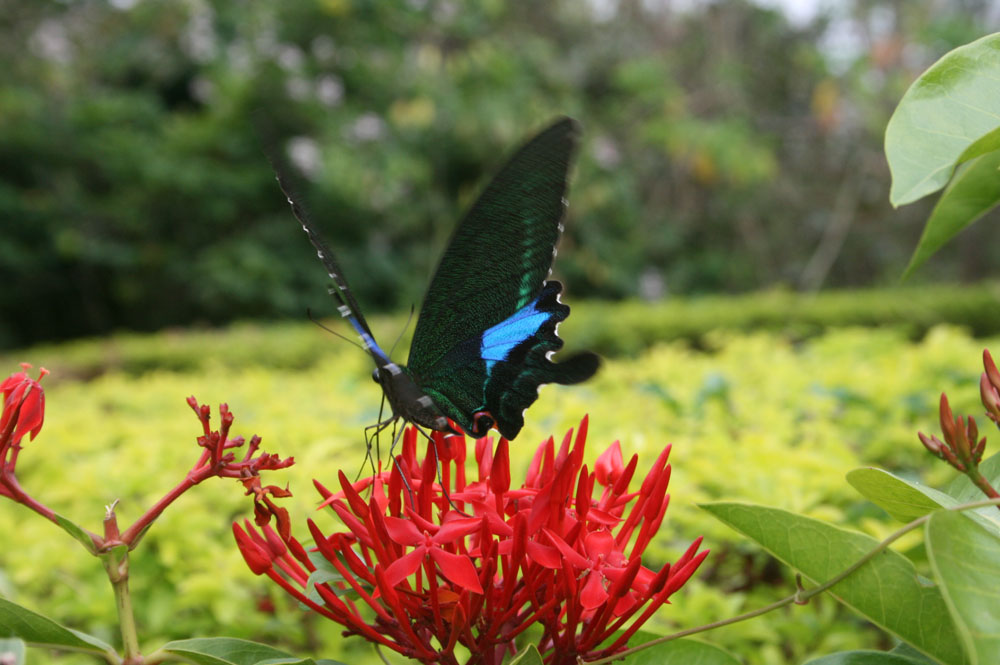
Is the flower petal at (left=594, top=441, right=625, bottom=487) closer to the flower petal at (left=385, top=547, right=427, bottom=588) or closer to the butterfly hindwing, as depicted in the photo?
the butterfly hindwing

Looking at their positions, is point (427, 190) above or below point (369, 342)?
above

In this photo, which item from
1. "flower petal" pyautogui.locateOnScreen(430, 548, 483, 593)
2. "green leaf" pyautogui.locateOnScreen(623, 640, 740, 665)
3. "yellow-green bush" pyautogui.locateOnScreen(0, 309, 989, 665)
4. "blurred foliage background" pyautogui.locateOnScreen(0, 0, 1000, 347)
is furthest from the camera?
"blurred foliage background" pyautogui.locateOnScreen(0, 0, 1000, 347)

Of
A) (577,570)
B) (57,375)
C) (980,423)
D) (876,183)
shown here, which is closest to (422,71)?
(57,375)

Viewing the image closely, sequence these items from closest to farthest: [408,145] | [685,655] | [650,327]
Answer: [685,655] < [650,327] < [408,145]

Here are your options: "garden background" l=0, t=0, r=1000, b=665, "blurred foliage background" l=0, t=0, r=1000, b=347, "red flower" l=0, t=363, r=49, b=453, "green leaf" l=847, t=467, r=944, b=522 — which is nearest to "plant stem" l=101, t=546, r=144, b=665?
"red flower" l=0, t=363, r=49, b=453

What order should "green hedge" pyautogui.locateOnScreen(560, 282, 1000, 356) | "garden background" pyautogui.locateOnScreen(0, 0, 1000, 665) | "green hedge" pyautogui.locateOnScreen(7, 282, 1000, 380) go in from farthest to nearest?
1. "green hedge" pyautogui.locateOnScreen(560, 282, 1000, 356)
2. "green hedge" pyautogui.locateOnScreen(7, 282, 1000, 380)
3. "garden background" pyautogui.locateOnScreen(0, 0, 1000, 665)

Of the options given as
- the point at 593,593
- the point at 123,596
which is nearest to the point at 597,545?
the point at 593,593

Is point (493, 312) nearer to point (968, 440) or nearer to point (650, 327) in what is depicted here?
point (968, 440)
